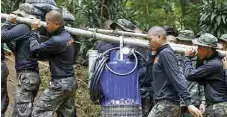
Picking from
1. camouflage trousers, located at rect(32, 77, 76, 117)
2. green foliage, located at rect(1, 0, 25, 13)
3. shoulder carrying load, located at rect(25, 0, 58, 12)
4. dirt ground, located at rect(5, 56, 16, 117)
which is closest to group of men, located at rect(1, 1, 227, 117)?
camouflage trousers, located at rect(32, 77, 76, 117)

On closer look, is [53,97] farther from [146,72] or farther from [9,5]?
[9,5]

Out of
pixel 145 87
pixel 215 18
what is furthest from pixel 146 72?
pixel 215 18

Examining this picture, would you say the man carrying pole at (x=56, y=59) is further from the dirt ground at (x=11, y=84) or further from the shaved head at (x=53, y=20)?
the dirt ground at (x=11, y=84)

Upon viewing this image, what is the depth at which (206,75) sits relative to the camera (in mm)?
6762

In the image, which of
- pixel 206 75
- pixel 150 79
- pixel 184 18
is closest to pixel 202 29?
pixel 184 18

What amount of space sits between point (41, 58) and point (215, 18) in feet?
20.6

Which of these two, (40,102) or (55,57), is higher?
(55,57)

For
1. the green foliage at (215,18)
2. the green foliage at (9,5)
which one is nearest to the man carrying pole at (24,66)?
the green foliage at (9,5)

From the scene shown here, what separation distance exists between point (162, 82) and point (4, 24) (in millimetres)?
2554

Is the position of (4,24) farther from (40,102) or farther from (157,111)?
(157,111)

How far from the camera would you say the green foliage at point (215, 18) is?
1242cm

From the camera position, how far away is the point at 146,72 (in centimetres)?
775

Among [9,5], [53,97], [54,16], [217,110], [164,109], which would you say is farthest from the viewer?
[9,5]

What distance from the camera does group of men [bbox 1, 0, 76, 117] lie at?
23.8ft
